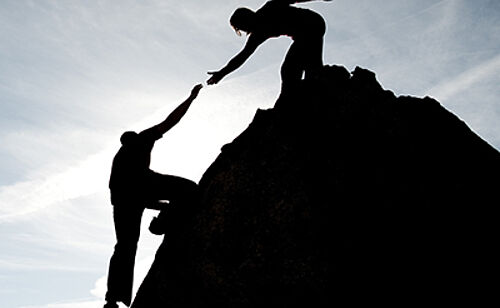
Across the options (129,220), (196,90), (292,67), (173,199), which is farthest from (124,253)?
(292,67)

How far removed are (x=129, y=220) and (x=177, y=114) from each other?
2.23 m

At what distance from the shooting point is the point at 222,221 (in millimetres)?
6191

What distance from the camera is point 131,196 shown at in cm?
749

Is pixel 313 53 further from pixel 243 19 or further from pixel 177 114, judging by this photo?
pixel 177 114

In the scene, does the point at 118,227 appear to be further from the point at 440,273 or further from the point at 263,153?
the point at 440,273

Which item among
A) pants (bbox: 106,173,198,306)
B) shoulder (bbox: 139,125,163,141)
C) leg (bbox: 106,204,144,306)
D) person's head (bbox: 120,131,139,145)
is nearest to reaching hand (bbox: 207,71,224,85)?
shoulder (bbox: 139,125,163,141)

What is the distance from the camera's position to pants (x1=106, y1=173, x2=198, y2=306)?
287 inches

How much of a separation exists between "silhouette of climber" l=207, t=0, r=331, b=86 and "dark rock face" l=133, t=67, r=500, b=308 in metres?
0.87

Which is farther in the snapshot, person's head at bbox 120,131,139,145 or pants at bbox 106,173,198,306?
person's head at bbox 120,131,139,145

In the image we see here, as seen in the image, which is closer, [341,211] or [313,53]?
[341,211]

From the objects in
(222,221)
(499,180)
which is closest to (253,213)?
(222,221)

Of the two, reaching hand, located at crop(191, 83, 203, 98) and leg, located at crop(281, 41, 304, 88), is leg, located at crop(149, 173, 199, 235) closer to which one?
reaching hand, located at crop(191, 83, 203, 98)

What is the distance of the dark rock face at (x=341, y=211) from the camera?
204 inches

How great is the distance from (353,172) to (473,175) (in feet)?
6.14
